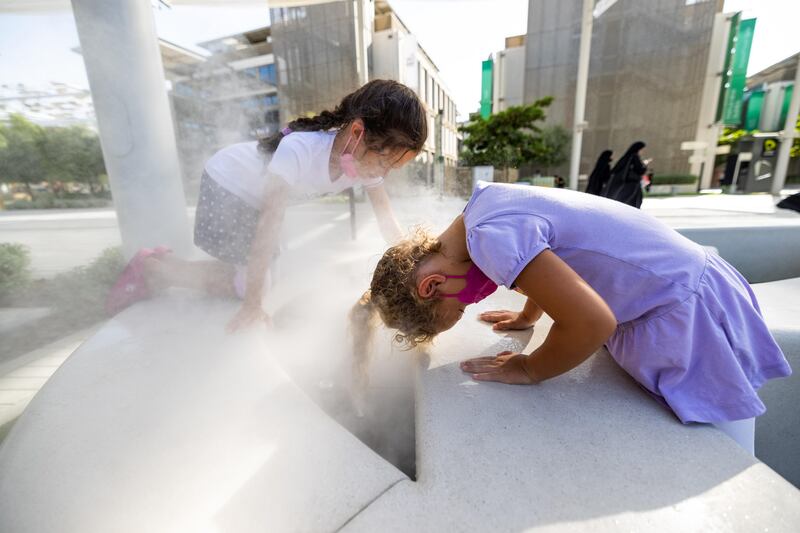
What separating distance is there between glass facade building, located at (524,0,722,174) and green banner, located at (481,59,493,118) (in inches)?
84.8

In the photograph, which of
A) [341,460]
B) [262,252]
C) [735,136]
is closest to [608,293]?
[341,460]

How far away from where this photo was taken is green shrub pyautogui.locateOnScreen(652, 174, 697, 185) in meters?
15.3

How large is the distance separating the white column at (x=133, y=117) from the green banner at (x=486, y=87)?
61.7ft

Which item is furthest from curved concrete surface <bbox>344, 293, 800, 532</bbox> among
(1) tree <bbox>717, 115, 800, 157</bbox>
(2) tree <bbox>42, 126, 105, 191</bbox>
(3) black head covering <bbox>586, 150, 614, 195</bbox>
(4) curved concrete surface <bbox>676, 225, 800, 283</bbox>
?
(1) tree <bbox>717, 115, 800, 157</bbox>

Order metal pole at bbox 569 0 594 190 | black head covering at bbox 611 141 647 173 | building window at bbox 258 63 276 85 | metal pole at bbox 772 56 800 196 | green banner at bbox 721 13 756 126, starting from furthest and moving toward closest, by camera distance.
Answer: green banner at bbox 721 13 756 126 → metal pole at bbox 772 56 800 196 → metal pole at bbox 569 0 594 190 → black head covering at bbox 611 141 647 173 → building window at bbox 258 63 276 85

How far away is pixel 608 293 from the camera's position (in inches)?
34.2

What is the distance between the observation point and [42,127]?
1825 millimetres

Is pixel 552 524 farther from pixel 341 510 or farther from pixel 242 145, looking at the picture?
pixel 242 145

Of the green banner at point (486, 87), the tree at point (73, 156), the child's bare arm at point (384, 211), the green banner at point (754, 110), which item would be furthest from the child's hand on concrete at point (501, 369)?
the green banner at point (754, 110)

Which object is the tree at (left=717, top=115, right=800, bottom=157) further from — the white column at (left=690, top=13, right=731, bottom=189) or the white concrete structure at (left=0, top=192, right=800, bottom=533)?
the white concrete structure at (left=0, top=192, right=800, bottom=533)

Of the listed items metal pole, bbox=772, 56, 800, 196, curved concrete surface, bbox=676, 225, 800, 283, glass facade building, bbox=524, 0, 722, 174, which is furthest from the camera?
glass facade building, bbox=524, 0, 722, 174

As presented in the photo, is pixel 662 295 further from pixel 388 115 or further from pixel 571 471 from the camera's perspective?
pixel 388 115

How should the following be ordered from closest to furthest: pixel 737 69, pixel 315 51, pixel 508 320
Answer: pixel 508 320 < pixel 315 51 < pixel 737 69

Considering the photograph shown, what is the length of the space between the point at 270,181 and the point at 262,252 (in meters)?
0.29
